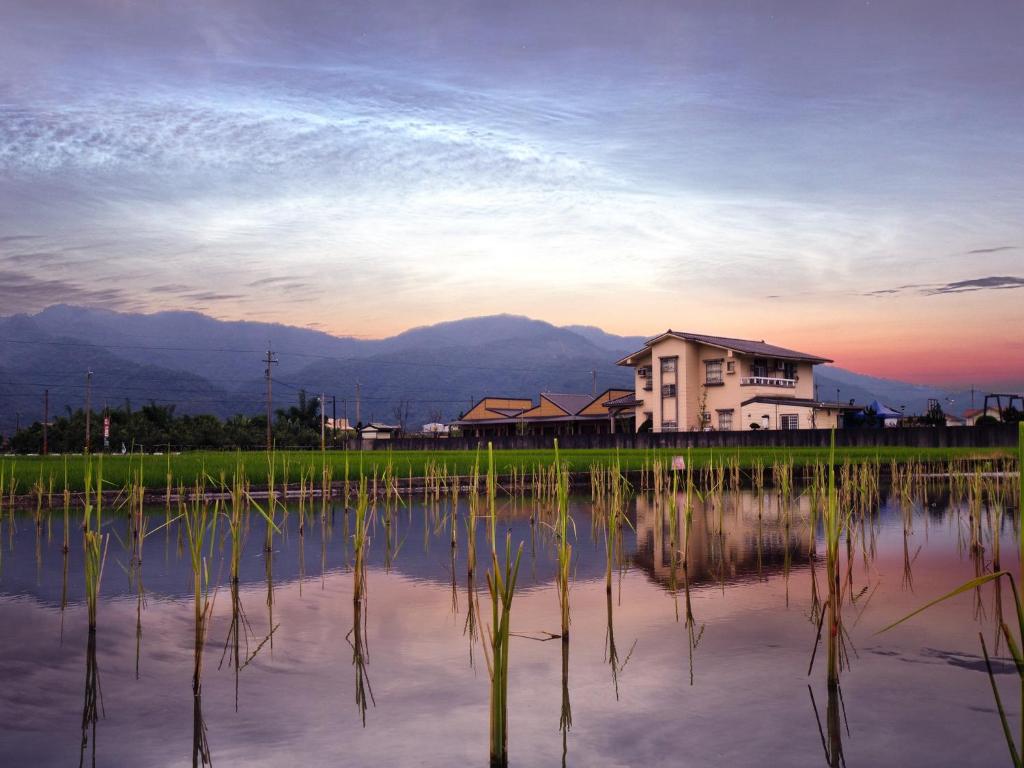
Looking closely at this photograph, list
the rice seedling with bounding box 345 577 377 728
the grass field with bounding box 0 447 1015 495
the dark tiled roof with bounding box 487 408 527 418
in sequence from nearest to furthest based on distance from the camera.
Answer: the rice seedling with bounding box 345 577 377 728 < the grass field with bounding box 0 447 1015 495 < the dark tiled roof with bounding box 487 408 527 418

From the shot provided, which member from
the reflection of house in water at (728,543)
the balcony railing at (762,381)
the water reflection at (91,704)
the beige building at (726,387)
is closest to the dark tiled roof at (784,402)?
the beige building at (726,387)

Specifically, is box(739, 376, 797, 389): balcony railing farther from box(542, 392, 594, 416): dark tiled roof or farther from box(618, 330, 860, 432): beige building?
box(542, 392, 594, 416): dark tiled roof

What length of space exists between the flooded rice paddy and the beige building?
44704 millimetres

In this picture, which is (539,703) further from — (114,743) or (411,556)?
(411,556)

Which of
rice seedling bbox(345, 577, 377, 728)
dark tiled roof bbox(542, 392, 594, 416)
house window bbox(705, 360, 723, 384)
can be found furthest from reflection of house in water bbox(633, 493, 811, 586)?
dark tiled roof bbox(542, 392, 594, 416)

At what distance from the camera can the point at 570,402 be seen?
77.3 metres

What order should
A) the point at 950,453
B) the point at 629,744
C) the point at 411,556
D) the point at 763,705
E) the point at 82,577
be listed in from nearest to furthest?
the point at 629,744, the point at 763,705, the point at 82,577, the point at 411,556, the point at 950,453

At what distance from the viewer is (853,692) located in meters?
5.83

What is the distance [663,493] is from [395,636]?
60.1ft

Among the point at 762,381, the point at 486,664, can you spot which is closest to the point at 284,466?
the point at 486,664

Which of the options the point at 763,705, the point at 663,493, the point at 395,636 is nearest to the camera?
the point at 763,705

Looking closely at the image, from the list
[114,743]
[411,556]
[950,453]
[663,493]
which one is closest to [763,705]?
[114,743]

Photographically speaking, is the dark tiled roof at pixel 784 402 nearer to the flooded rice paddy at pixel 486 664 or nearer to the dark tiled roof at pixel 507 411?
the dark tiled roof at pixel 507 411

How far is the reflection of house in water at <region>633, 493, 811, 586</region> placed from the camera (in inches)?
431
